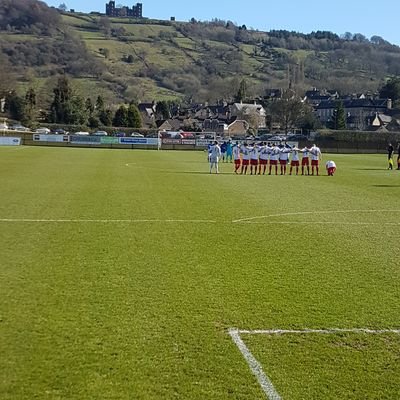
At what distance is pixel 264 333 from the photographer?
23.7 ft

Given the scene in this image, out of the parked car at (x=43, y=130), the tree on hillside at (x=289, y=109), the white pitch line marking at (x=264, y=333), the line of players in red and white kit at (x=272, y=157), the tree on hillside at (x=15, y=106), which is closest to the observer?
the white pitch line marking at (x=264, y=333)

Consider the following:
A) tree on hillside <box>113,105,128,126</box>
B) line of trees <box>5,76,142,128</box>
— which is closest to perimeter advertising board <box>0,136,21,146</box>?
line of trees <box>5,76,142,128</box>

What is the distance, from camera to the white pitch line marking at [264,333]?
5.78 meters

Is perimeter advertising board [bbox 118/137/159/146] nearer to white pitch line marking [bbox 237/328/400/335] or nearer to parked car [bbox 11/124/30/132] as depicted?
parked car [bbox 11/124/30/132]

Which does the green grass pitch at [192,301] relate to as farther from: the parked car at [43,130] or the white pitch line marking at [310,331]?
the parked car at [43,130]

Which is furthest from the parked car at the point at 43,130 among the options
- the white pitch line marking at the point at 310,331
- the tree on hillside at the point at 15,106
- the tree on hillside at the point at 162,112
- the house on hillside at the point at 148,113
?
the white pitch line marking at the point at 310,331

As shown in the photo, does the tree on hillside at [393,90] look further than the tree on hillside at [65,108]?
Yes

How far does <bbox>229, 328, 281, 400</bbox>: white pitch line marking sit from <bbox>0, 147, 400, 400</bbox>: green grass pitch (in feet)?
0.20

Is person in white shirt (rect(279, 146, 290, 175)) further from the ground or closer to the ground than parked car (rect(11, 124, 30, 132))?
further from the ground

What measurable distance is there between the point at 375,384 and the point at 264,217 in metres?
11.1

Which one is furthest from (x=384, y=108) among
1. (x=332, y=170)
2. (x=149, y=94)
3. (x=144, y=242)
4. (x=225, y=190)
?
(x=144, y=242)

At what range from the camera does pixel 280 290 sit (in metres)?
9.10

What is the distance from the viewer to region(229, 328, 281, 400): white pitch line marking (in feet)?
18.6

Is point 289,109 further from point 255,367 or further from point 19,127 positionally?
point 255,367
